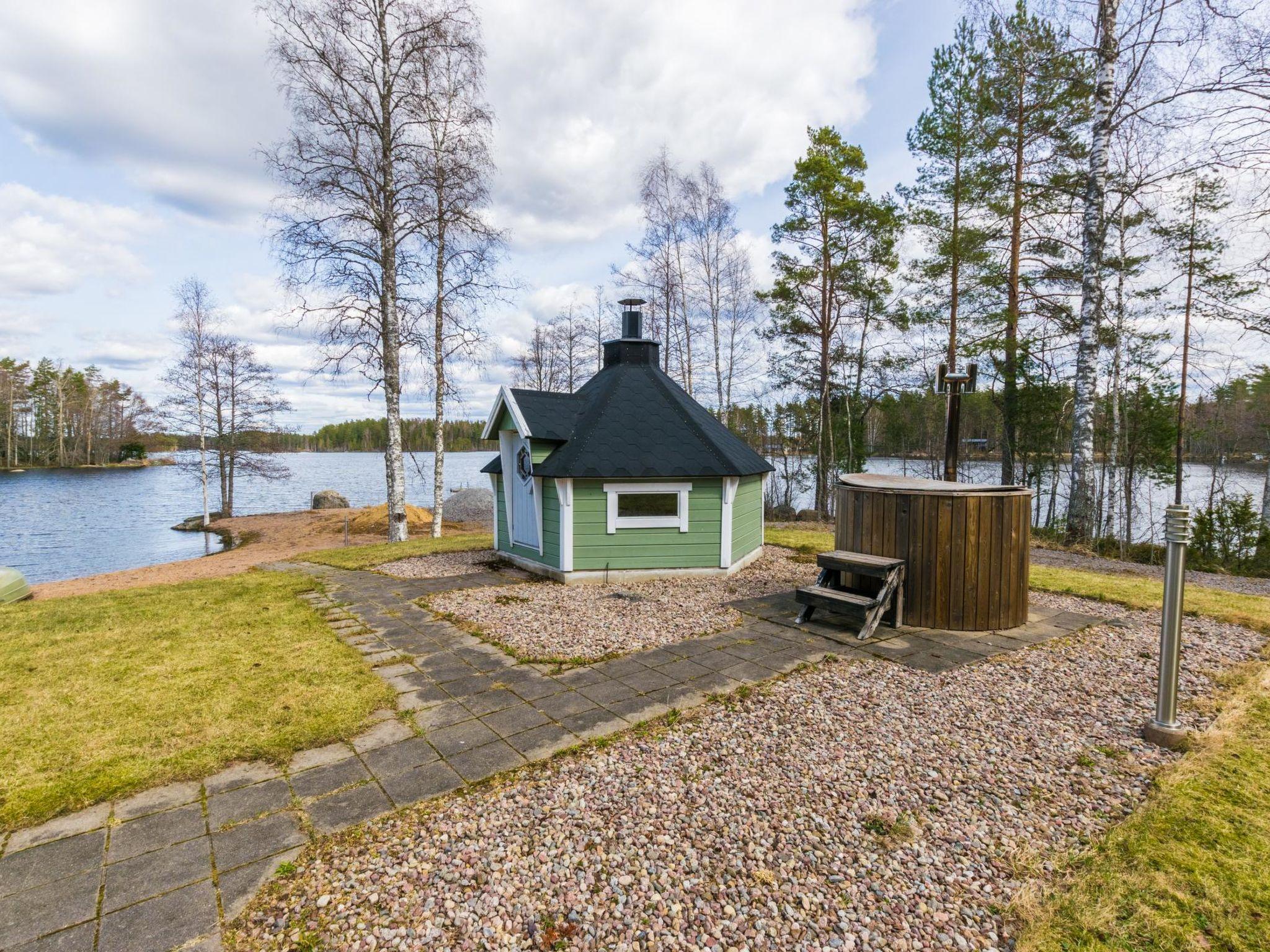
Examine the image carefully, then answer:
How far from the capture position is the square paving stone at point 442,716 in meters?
3.80

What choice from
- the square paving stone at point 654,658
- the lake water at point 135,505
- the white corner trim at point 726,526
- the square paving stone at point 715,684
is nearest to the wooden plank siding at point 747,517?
the white corner trim at point 726,526

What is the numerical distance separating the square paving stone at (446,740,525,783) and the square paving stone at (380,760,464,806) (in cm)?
5

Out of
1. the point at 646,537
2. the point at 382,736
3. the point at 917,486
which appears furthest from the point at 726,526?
the point at 382,736

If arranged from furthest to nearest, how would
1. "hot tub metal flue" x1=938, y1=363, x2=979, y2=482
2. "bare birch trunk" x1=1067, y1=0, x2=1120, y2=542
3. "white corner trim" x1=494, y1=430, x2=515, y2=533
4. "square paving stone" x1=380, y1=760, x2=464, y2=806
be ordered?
"bare birch trunk" x1=1067, y1=0, x2=1120, y2=542 → "white corner trim" x1=494, y1=430, x2=515, y2=533 → "hot tub metal flue" x1=938, y1=363, x2=979, y2=482 → "square paving stone" x1=380, y1=760, x2=464, y2=806

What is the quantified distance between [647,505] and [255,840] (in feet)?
19.9

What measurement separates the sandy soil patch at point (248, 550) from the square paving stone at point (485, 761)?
28.3 feet

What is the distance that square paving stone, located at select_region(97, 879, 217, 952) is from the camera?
2.07 m

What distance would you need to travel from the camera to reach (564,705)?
13.4ft

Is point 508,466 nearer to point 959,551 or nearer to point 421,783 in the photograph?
point 421,783

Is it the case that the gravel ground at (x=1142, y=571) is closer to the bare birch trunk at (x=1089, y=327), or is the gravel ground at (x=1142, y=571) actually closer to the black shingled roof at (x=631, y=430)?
the bare birch trunk at (x=1089, y=327)

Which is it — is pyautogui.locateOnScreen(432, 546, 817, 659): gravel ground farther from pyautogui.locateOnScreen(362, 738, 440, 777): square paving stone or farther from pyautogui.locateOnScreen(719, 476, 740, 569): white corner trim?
pyautogui.locateOnScreen(362, 738, 440, 777): square paving stone

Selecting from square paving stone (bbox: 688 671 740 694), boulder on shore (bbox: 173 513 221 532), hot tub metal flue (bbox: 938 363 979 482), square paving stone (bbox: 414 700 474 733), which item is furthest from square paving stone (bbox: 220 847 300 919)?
boulder on shore (bbox: 173 513 221 532)

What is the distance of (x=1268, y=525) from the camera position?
10719 mm

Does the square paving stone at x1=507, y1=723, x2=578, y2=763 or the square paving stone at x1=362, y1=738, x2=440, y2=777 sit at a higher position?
the square paving stone at x1=507, y1=723, x2=578, y2=763
